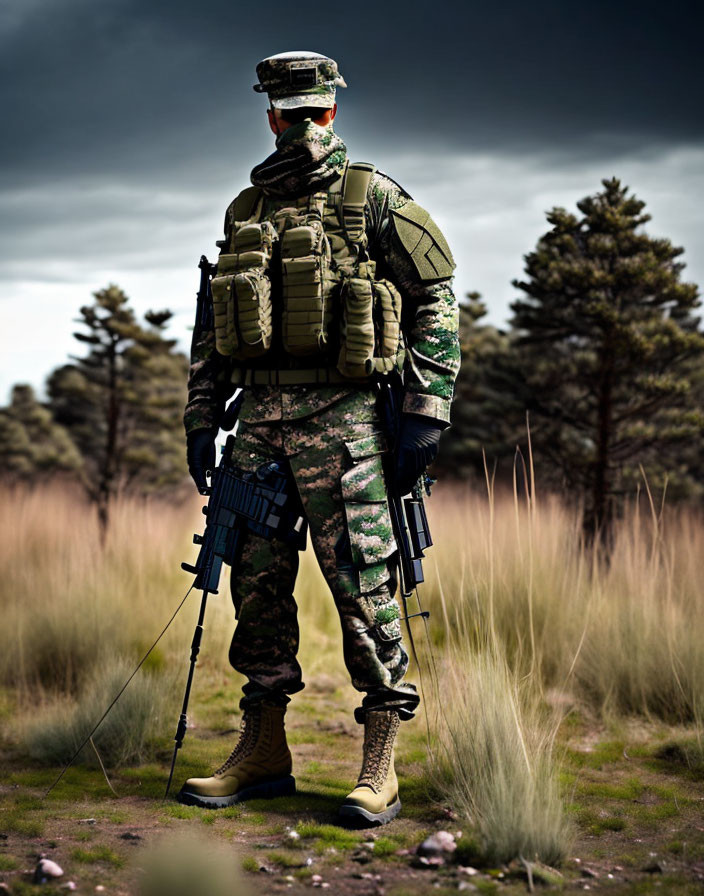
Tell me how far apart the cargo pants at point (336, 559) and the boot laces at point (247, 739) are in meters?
0.10

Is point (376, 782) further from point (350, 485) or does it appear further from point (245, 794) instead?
point (350, 485)

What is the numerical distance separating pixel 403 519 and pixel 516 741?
87cm

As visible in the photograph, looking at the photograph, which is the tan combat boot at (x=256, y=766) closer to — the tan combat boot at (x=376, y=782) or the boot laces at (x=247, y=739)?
the boot laces at (x=247, y=739)

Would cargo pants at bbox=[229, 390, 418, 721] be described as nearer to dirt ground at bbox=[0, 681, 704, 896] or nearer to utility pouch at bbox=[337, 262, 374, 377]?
utility pouch at bbox=[337, 262, 374, 377]

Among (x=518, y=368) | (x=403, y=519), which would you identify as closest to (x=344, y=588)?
(x=403, y=519)

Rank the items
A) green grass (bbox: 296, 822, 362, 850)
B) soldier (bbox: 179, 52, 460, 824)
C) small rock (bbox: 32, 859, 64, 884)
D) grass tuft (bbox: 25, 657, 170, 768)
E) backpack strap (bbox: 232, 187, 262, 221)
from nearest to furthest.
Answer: small rock (bbox: 32, 859, 64, 884) → green grass (bbox: 296, 822, 362, 850) → soldier (bbox: 179, 52, 460, 824) → backpack strap (bbox: 232, 187, 262, 221) → grass tuft (bbox: 25, 657, 170, 768)

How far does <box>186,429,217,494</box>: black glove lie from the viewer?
12.5ft

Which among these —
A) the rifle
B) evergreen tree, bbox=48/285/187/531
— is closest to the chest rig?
the rifle

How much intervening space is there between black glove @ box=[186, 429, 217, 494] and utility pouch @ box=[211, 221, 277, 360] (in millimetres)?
423

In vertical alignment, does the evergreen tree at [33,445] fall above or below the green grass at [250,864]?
above

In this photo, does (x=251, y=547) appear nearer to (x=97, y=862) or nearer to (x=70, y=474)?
(x=97, y=862)

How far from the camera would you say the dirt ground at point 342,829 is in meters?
2.89

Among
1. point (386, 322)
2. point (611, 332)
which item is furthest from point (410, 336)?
point (611, 332)

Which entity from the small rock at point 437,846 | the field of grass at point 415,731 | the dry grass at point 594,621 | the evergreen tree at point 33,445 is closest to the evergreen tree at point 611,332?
the field of grass at point 415,731
